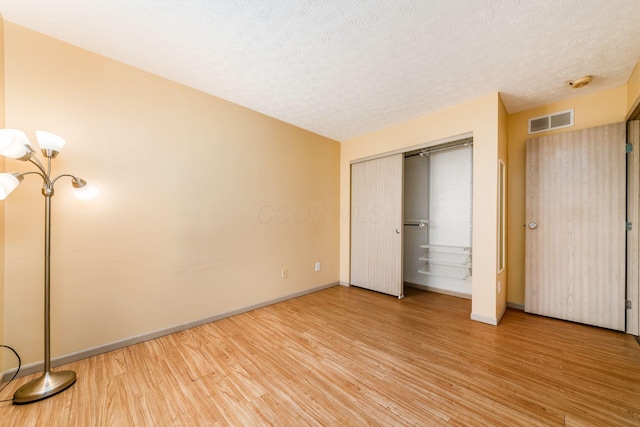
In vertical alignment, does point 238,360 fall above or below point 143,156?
below

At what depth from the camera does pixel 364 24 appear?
1.67 metres

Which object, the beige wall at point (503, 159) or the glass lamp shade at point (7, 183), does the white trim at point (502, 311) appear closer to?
the beige wall at point (503, 159)

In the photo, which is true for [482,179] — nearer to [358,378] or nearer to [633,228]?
[633,228]

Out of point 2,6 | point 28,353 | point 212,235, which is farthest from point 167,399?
point 2,6

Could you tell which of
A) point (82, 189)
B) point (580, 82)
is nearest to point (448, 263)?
point (580, 82)

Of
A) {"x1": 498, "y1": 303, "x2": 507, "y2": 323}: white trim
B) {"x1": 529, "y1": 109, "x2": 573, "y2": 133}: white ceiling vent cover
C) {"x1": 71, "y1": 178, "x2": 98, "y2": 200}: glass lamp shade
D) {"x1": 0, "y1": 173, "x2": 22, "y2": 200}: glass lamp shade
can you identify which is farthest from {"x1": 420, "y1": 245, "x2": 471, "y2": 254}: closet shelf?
{"x1": 0, "y1": 173, "x2": 22, "y2": 200}: glass lamp shade

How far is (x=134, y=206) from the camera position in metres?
2.17

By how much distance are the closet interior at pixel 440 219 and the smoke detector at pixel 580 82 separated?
1036 mm

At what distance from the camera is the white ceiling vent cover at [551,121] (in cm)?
276

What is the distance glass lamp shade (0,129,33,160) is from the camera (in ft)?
4.34

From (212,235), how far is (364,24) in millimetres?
2411

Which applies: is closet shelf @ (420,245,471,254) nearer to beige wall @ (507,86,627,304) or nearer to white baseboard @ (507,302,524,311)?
beige wall @ (507,86,627,304)

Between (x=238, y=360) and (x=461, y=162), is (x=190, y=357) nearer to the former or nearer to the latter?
(x=238, y=360)

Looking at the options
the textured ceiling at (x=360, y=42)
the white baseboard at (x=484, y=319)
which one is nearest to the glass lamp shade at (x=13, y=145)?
the textured ceiling at (x=360, y=42)
